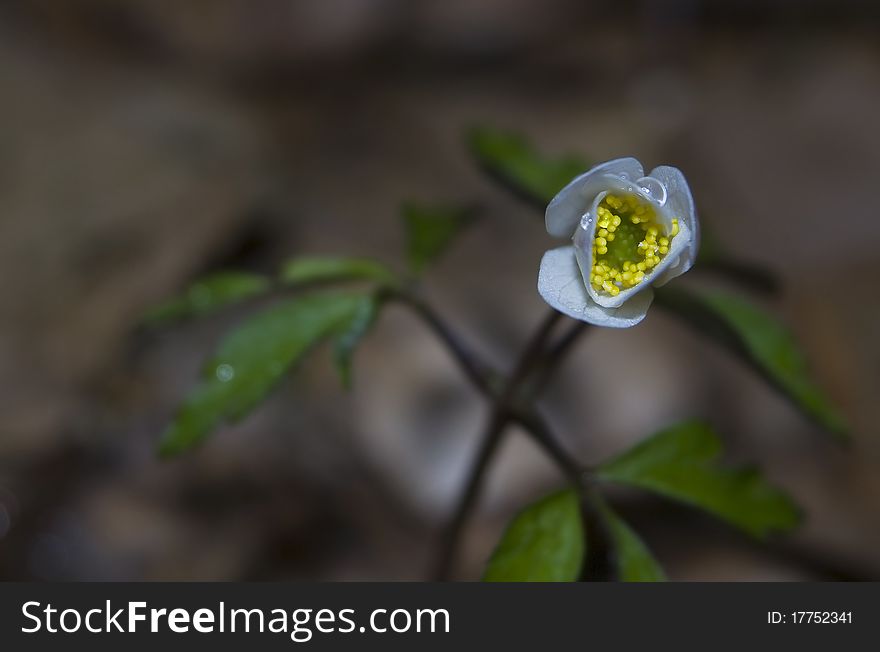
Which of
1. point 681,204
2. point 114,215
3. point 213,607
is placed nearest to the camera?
point 681,204

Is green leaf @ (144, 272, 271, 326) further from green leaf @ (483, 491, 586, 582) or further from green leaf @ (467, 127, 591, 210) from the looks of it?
green leaf @ (483, 491, 586, 582)

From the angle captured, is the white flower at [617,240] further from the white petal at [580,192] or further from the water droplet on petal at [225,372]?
the water droplet on petal at [225,372]

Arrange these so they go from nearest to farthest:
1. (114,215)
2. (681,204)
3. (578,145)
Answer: (681,204)
(114,215)
(578,145)

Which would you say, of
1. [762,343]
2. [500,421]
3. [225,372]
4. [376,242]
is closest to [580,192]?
[500,421]

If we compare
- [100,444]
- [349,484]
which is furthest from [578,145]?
[100,444]

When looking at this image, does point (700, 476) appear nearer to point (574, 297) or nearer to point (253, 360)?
point (574, 297)

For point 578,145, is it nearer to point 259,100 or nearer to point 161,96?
point 259,100
